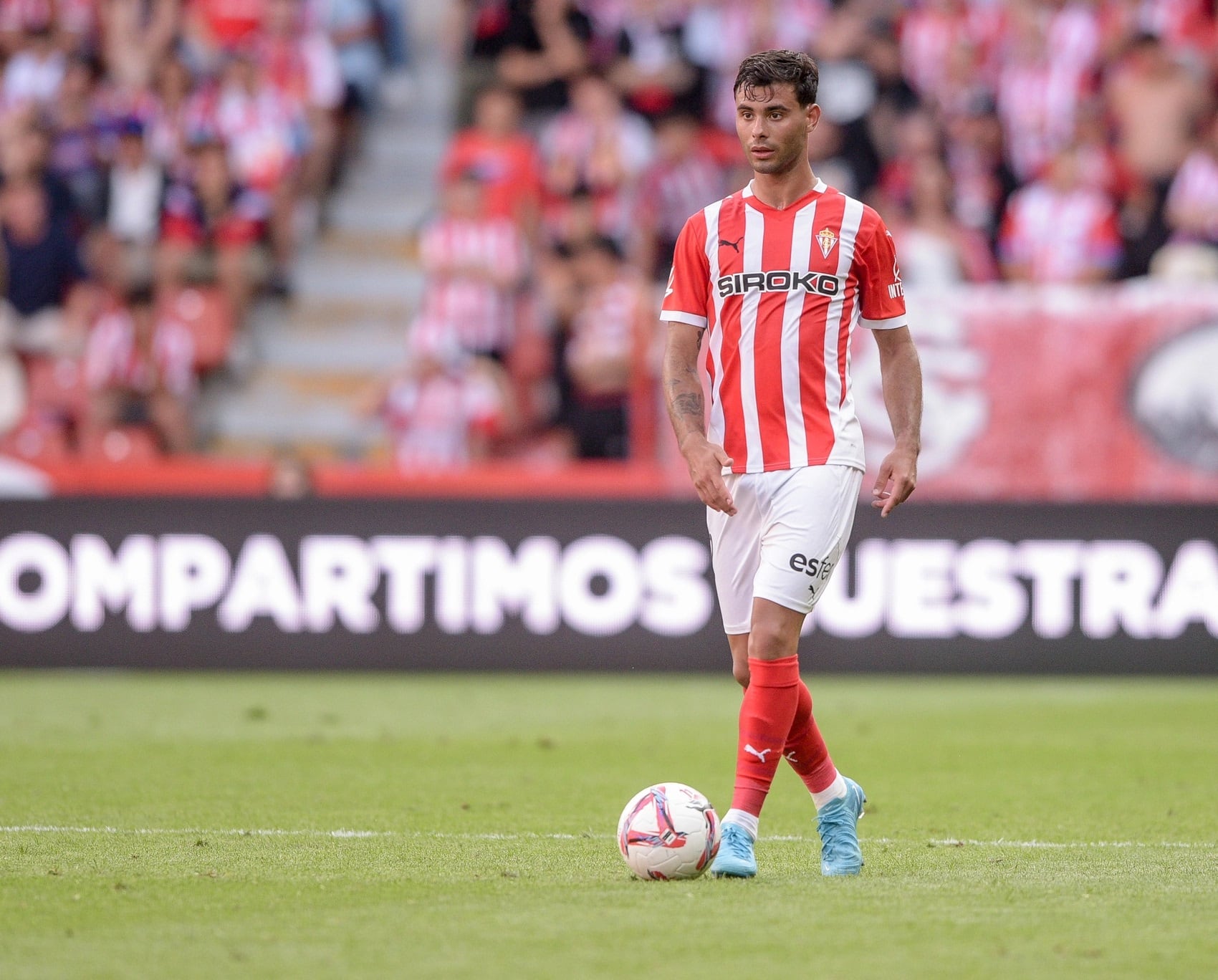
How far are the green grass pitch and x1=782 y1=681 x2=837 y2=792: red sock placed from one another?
0.30 meters

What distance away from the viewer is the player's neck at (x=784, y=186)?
18.5 feet

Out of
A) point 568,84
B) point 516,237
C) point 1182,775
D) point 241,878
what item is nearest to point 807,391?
point 241,878

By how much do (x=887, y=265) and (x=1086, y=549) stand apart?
22.5ft

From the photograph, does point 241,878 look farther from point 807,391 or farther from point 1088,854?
point 1088,854

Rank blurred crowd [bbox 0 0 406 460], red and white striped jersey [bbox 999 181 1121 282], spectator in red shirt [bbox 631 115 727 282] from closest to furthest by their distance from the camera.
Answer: red and white striped jersey [bbox 999 181 1121 282] → blurred crowd [bbox 0 0 406 460] → spectator in red shirt [bbox 631 115 727 282]

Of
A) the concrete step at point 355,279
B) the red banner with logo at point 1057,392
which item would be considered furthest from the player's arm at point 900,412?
the concrete step at point 355,279

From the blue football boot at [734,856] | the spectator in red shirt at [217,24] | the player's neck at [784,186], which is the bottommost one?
the blue football boot at [734,856]

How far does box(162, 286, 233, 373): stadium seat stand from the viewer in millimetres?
14883

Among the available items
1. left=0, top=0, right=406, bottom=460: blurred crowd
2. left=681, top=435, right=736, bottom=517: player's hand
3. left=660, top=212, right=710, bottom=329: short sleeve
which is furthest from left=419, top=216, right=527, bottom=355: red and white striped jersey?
left=681, top=435, right=736, bottom=517: player's hand

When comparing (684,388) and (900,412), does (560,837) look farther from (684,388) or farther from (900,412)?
(900,412)

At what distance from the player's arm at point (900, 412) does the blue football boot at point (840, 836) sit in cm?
90

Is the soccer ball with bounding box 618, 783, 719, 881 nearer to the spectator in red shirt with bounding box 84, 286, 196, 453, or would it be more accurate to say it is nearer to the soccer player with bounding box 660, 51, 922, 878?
the soccer player with bounding box 660, 51, 922, 878

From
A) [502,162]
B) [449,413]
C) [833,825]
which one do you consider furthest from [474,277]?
[833,825]

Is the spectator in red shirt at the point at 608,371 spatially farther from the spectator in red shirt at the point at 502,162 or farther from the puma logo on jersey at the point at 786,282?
the puma logo on jersey at the point at 786,282
